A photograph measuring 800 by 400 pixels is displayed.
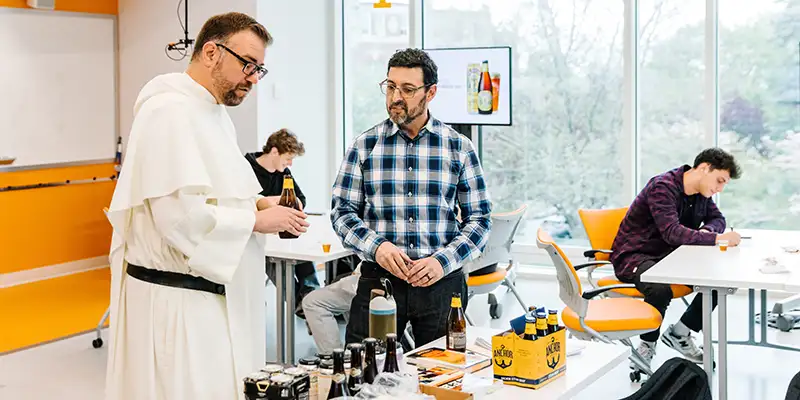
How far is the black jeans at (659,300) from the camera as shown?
4750 mm

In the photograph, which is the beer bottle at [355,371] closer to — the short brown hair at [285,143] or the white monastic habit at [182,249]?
the white monastic habit at [182,249]

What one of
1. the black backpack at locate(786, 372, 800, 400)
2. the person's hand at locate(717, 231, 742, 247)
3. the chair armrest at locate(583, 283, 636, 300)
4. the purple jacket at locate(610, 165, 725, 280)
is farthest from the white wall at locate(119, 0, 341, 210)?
the black backpack at locate(786, 372, 800, 400)

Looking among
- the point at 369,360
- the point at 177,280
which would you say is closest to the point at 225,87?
the point at 177,280

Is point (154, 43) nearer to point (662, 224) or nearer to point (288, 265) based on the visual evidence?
point (288, 265)

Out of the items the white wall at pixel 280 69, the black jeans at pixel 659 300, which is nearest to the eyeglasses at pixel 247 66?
the black jeans at pixel 659 300

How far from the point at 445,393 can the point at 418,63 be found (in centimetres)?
133

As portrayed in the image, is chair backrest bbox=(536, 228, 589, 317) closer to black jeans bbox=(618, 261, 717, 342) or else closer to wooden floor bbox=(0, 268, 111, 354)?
black jeans bbox=(618, 261, 717, 342)

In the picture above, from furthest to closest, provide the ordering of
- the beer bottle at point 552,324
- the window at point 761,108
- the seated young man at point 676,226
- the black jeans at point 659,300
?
1. the window at point 761,108
2. the seated young man at point 676,226
3. the black jeans at point 659,300
4. the beer bottle at point 552,324

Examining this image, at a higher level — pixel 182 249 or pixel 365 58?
pixel 365 58

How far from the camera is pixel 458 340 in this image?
2895 millimetres

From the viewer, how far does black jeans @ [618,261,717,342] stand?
4.75 meters

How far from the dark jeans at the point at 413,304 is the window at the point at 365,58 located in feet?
18.1

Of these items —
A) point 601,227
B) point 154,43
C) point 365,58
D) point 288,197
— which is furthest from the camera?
point 365,58

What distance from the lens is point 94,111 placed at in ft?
27.5
